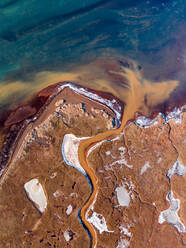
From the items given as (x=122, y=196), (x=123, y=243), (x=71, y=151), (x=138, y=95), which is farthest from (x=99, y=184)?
(x=138, y=95)

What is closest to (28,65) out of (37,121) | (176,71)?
(37,121)

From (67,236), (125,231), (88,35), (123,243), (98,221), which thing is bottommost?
(123,243)

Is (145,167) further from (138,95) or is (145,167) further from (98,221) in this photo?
(138,95)

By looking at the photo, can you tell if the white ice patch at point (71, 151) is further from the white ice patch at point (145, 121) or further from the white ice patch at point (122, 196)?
the white ice patch at point (145, 121)

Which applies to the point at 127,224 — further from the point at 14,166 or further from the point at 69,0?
the point at 69,0

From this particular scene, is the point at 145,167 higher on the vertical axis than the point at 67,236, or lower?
higher

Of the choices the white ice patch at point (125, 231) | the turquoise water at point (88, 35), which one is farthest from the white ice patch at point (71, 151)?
the turquoise water at point (88, 35)

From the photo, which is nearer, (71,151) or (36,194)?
(36,194)
